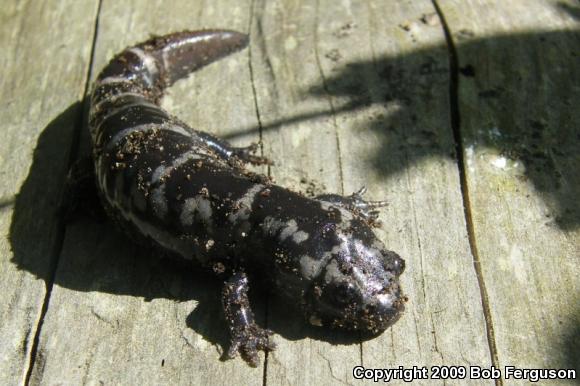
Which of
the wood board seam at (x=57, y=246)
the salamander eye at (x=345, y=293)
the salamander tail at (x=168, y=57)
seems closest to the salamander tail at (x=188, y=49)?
the salamander tail at (x=168, y=57)

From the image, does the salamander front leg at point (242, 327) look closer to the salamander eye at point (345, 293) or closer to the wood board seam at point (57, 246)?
the salamander eye at point (345, 293)

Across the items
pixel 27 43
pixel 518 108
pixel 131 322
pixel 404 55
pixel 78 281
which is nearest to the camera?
pixel 131 322

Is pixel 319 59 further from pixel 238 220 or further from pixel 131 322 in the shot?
pixel 131 322

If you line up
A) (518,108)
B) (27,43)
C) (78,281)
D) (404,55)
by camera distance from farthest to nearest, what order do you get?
1. (27,43)
2. (404,55)
3. (518,108)
4. (78,281)

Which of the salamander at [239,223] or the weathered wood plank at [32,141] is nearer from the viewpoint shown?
the salamander at [239,223]

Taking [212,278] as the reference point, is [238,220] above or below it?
above

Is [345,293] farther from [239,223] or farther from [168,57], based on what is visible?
[168,57]

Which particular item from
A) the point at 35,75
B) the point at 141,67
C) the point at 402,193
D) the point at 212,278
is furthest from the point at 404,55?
the point at 35,75

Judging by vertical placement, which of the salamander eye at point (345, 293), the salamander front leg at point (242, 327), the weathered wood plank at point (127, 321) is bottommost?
the weathered wood plank at point (127, 321)
